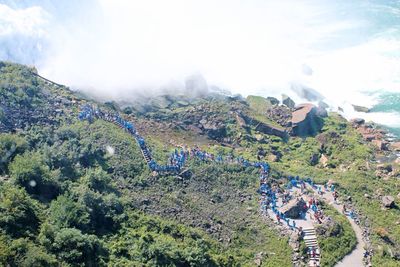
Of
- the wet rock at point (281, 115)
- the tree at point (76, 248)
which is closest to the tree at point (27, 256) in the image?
the tree at point (76, 248)

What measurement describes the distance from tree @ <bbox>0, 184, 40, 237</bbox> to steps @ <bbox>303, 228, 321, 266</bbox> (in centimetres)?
1724

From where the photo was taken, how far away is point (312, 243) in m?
36.6

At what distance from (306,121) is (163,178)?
802 inches

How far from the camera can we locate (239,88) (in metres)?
67.9

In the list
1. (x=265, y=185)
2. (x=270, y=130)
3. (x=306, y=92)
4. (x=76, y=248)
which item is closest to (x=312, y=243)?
(x=265, y=185)

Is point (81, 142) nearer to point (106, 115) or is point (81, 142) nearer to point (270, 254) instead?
point (106, 115)

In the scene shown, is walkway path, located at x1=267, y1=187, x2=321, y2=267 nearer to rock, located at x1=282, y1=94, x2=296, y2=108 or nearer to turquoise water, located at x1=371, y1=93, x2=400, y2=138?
rock, located at x1=282, y1=94, x2=296, y2=108

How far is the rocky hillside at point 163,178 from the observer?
32.0m

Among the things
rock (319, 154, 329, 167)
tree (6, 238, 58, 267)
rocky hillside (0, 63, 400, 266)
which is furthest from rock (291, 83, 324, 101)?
tree (6, 238, 58, 267)

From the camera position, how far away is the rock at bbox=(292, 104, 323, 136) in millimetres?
55344

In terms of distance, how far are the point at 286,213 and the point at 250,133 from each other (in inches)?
602

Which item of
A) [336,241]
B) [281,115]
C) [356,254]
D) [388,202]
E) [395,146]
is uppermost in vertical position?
[281,115]

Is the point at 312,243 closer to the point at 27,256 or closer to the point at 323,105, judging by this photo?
the point at 27,256

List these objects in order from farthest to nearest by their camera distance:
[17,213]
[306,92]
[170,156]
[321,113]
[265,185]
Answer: [306,92] < [321,113] < [170,156] < [265,185] < [17,213]
